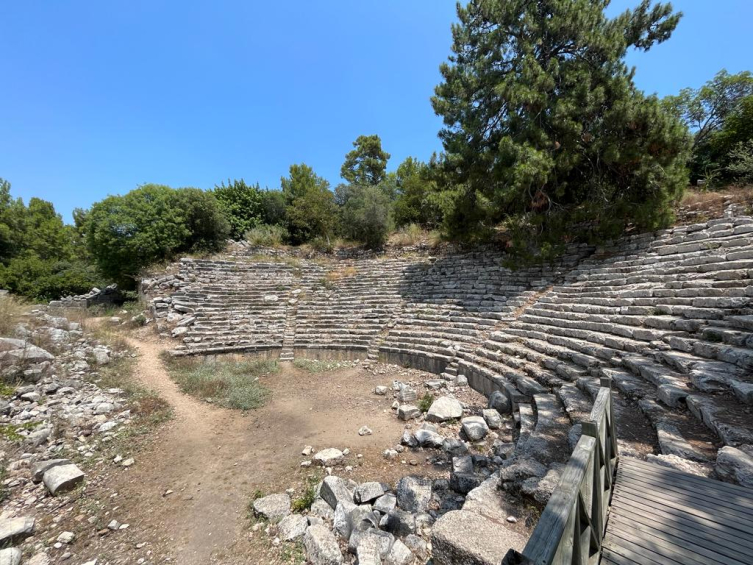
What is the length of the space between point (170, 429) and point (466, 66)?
14.2m

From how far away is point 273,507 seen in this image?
3.76 m

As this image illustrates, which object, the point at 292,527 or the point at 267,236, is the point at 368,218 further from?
the point at 292,527

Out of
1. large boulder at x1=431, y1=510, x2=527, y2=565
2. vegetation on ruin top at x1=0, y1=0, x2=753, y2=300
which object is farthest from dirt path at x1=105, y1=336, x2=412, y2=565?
vegetation on ruin top at x1=0, y1=0, x2=753, y2=300

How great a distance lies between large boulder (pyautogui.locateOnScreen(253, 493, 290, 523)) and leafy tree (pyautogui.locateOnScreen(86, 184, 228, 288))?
16.2 metres

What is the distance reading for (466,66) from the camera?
36.0 feet

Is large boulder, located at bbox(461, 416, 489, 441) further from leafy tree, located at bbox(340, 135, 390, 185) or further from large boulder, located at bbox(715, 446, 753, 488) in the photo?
leafy tree, located at bbox(340, 135, 390, 185)

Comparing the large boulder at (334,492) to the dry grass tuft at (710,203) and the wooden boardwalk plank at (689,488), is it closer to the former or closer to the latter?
the wooden boardwalk plank at (689,488)

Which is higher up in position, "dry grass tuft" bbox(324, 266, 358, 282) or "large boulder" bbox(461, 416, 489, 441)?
"dry grass tuft" bbox(324, 266, 358, 282)

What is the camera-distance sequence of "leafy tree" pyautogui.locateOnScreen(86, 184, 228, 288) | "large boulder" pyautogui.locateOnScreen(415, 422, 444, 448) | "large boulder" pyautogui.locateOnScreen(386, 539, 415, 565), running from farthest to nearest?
"leafy tree" pyautogui.locateOnScreen(86, 184, 228, 288), "large boulder" pyautogui.locateOnScreen(415, 422, 444, 448), "large boulder" pyautogui.locateOnScreen(386, 539, 415, 565)

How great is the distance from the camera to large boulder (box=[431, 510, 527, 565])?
2.09m

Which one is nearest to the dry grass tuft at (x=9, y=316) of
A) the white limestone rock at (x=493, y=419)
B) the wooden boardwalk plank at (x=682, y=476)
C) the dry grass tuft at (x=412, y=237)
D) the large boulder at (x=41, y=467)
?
the large boulder at (x=41, y=467)

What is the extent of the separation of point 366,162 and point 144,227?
20.2m

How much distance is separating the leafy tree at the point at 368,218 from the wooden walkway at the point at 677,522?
16.9 meters

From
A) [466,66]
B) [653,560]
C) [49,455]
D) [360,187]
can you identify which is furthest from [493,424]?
[360,187]
